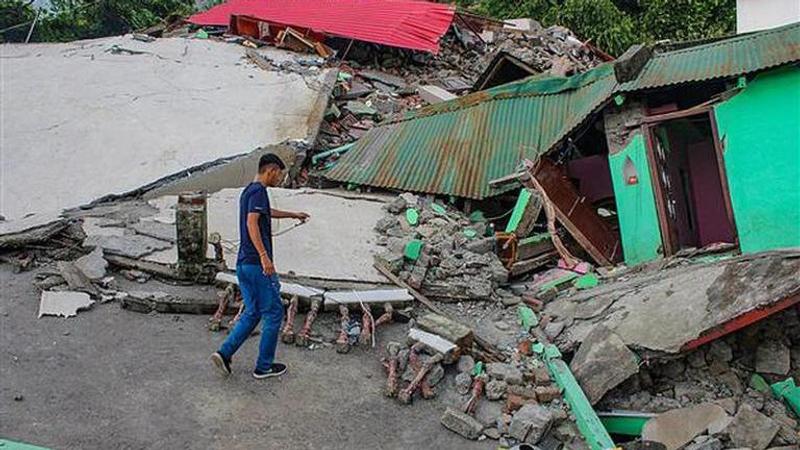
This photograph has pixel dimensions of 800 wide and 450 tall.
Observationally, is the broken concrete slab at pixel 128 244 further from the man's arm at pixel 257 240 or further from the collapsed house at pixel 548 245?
the man's arm at pixel 257 240

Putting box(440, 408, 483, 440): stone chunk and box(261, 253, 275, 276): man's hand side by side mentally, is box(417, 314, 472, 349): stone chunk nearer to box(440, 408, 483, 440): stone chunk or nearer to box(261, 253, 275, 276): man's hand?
box(440, 408, 483, 440): stone chunk

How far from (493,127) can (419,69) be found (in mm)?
5948

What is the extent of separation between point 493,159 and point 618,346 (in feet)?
13.4

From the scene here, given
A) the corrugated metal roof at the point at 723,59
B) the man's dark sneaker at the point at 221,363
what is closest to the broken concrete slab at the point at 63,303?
the man's dark sneaker at the point at 221,363

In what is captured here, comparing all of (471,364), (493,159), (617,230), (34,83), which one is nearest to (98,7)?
(34,83)

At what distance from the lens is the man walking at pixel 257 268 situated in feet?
15.7

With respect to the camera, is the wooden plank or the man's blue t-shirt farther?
the wooden plank

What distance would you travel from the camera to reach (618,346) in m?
5.43

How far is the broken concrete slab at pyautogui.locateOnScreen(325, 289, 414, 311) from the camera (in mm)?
6090

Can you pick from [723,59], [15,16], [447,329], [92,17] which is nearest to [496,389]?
[447,329]

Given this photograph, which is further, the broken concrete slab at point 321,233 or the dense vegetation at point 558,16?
the dense vegetation at point 558,16

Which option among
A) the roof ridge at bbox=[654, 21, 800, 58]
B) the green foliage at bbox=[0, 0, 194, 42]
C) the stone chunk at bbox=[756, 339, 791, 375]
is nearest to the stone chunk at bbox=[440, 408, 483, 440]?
the stone chunk at bbox=[756, 339, 791, 375]

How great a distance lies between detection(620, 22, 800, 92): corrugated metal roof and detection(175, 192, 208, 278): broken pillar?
477 cm

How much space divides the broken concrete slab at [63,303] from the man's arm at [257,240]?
2.22m
